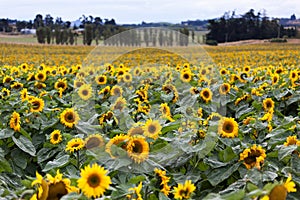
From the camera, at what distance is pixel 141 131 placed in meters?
2.81

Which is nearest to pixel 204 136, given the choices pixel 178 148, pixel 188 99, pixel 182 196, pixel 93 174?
pixel 178 148

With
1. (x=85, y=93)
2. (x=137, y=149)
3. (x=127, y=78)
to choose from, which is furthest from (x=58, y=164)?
(x=127, y=78)

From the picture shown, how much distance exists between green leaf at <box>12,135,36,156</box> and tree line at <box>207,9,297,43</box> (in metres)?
52.4

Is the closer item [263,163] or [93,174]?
[93,174]

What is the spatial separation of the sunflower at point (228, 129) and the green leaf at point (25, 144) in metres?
1.27

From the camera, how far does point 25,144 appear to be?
3.25m

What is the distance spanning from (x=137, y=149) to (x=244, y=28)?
57.6 meters

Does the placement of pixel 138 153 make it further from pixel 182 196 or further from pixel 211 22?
pixel 211 22

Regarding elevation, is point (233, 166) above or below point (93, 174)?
below

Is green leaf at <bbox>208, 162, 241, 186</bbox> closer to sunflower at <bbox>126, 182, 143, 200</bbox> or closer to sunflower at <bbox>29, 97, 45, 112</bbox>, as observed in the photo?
sunflower at <bbox>126, 182, 143, 200</bbox>

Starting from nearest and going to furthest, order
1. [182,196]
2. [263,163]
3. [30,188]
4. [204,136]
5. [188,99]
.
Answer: [30,188]
[182,196]
[263,163]
[204,136]
[188,99]

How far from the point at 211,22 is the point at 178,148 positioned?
52959mm

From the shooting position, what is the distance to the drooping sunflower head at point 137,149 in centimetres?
233

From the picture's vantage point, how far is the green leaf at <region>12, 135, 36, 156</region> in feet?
10.5
